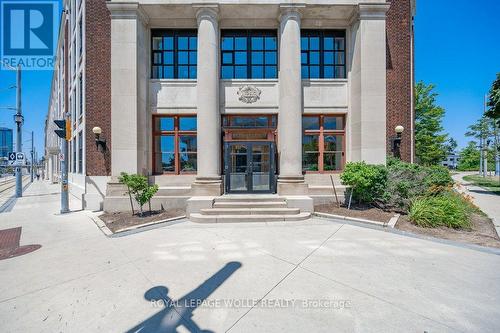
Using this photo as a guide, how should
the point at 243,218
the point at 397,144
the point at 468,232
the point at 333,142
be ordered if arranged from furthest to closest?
the point at 333,142
the point at 397,144
the point at 243,218
the point at 468,232

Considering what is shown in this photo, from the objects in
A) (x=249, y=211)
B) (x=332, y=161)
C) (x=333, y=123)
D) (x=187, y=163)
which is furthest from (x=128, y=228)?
(x=333, y=123)

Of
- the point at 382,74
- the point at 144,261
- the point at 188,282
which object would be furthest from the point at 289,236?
the point at 382,74

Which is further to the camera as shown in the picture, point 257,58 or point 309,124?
point 257,58

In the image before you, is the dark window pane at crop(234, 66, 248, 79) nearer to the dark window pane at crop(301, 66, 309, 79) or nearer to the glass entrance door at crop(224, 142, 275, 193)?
the dark window pane at crop(301, 66, 309, 79)

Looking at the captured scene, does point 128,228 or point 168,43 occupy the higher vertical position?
point 168,43

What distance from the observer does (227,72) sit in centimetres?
1234

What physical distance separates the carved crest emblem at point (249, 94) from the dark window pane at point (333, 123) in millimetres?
3895

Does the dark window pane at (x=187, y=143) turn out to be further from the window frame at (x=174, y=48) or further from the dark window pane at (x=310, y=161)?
the dark window pane at (x=310, y=161)

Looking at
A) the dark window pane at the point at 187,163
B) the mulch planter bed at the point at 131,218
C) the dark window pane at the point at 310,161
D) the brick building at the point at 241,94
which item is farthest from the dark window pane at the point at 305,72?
the mulch planter bed at the point at 131,218

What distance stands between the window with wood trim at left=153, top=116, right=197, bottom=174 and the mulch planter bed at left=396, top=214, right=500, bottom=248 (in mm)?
9619

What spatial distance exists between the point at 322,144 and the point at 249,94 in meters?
4.71

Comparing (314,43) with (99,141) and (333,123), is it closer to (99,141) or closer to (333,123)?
(333,123)

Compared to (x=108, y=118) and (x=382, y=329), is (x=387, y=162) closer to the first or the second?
(x=382, y=329)

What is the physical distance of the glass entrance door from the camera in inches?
445
